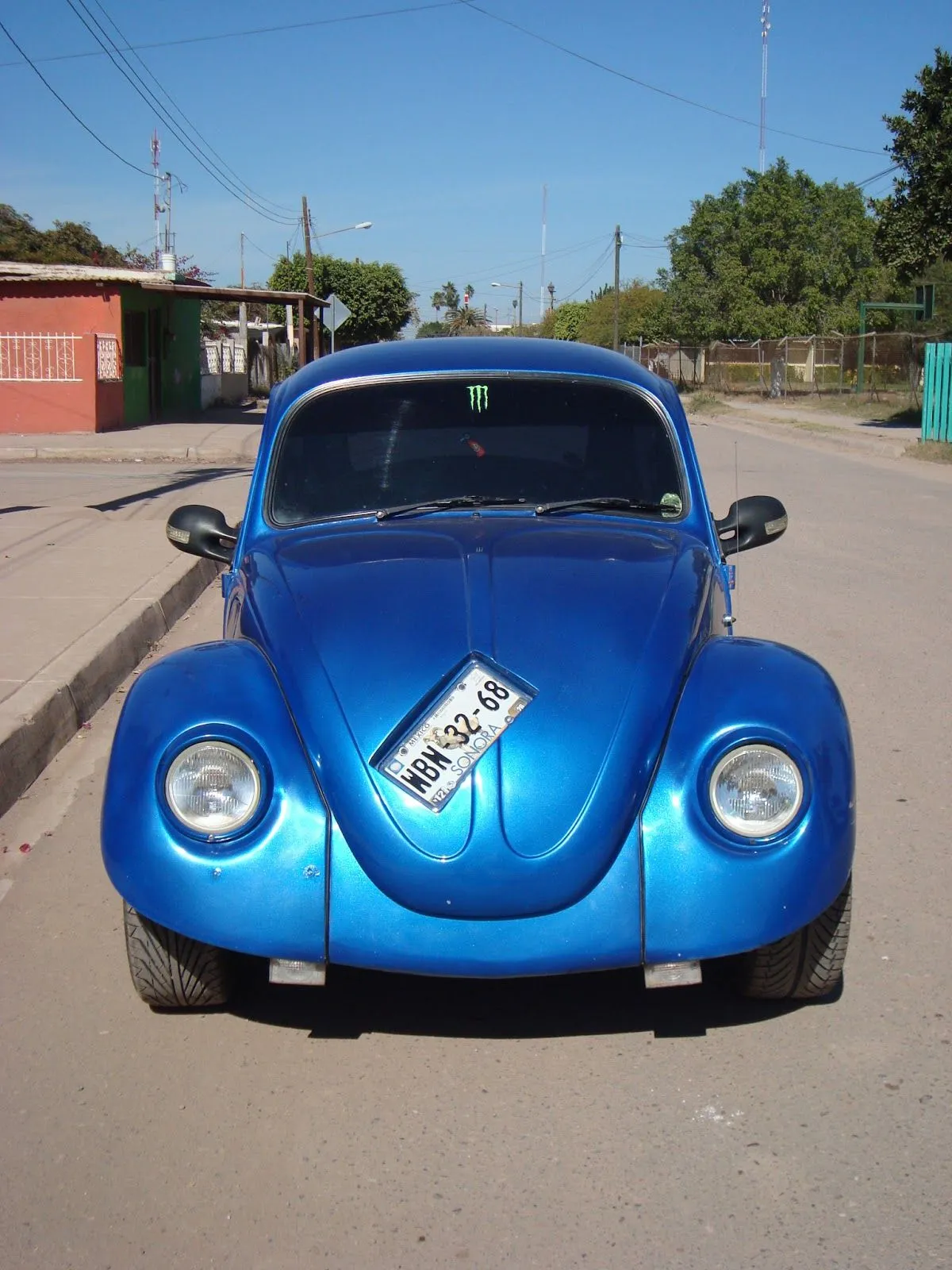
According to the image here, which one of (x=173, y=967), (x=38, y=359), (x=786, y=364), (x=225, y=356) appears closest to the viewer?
(x=173, y=967)

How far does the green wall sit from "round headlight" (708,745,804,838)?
2498 cm

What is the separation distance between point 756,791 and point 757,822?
69mm

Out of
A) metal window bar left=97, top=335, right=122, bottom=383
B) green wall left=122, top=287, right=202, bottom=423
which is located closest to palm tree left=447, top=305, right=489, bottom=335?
green wall left=122, top=287, right=202, bottom=423

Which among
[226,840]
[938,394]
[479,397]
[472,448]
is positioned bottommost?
[226,840]

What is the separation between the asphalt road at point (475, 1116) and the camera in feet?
8.28

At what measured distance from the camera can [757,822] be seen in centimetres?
296

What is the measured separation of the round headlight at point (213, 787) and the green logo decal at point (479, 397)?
1723mm

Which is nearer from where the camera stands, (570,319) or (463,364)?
(463,364)

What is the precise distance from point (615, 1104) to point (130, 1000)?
1.30 meters

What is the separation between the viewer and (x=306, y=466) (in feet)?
14.1

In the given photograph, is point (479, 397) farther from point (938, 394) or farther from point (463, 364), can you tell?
point (938, 394)

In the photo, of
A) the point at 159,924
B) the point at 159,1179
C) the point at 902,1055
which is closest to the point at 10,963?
the point at 159,924

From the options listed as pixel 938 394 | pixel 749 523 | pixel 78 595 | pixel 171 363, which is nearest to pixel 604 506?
pixel 749 523

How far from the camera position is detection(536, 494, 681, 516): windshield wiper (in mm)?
4066
